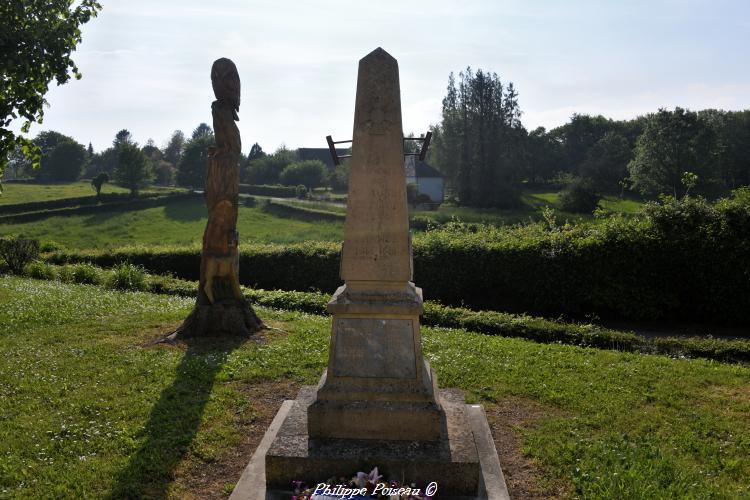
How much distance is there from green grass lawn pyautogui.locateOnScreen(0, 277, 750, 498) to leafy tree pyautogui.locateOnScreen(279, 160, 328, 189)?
51.1 meters

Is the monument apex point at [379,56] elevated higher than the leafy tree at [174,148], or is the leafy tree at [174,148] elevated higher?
the leafy tree at [174,148]

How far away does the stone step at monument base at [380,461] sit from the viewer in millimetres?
4270

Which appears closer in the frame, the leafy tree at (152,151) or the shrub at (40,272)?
the shrub at (40,272)

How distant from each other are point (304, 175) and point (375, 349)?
5682cm

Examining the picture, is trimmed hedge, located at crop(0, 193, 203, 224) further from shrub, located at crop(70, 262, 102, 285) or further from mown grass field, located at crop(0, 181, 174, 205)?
shrub, located at crop(70, 262, 102, 285)

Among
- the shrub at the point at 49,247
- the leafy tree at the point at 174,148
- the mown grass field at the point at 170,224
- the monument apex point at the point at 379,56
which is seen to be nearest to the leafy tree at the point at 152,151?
the leafy tree at the point at 174,148

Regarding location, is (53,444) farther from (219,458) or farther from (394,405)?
(394,405)

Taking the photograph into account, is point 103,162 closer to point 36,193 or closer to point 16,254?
point 36,193

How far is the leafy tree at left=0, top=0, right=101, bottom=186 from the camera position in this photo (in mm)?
10320

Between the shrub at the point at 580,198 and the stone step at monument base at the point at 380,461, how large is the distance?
33984 mm

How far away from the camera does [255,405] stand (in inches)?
245

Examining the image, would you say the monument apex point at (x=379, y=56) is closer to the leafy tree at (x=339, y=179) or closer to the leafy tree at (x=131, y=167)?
the leafy tree at (x=131, y=167)

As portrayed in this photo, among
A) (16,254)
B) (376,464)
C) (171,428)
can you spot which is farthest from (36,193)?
(376,464)

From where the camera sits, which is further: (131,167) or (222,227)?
(131,167)
